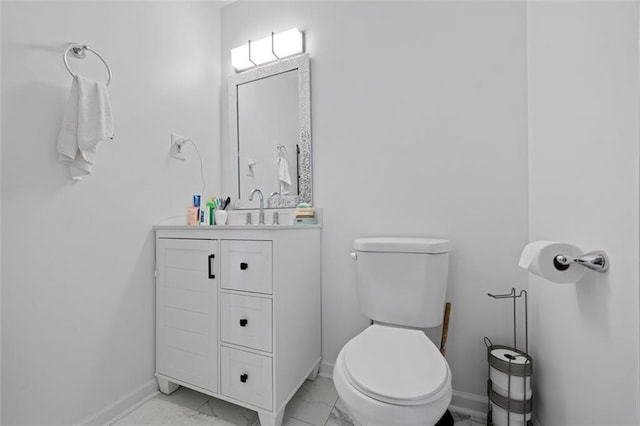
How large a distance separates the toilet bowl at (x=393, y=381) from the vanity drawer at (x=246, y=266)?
0.43m

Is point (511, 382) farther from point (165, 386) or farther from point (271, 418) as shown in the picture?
point (165, 386)

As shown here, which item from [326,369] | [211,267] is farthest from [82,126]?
[326,369]

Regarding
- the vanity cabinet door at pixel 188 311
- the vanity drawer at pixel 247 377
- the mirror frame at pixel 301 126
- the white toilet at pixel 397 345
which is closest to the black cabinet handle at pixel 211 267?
the vanity cabinet door at pixel 188 311

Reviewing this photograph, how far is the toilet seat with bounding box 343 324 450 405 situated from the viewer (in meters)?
0.70

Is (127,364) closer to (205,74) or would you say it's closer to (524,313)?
(205,74)

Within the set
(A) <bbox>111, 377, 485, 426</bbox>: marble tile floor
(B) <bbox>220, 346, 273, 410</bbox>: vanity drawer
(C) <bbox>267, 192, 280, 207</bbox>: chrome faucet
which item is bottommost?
(A) <bbox>111, 377, 485, 426</bbox>: marble tile floor

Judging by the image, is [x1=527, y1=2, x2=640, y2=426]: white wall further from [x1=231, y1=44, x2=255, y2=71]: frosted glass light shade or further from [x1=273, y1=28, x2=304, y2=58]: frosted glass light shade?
[x1=231, y1=44, x2=255, y2=71]: frosted glass light shade

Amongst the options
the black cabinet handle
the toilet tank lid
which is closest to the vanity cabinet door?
the black cabinet handle

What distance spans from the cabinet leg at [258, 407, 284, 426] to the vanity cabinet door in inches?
10.1

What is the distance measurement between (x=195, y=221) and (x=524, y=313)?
1713mm

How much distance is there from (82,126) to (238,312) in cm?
95

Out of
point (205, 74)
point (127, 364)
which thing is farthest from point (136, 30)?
point (127, 364)

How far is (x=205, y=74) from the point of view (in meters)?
1.74

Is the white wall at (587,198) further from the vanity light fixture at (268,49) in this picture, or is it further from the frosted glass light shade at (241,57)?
the frosted glass light shade at (241,57)
